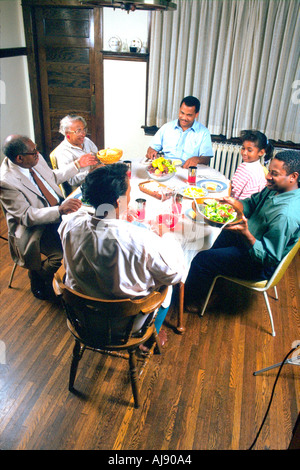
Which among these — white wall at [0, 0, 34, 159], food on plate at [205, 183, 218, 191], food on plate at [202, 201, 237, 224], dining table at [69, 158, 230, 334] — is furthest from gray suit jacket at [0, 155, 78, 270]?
white wall at [0, 0, 34, 159]

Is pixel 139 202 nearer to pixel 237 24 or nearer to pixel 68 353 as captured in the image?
pixel 68 353

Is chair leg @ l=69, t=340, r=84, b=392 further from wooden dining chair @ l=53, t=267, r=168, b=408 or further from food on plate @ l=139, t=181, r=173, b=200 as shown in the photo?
food on plate @ l=139, t=181, r=173, b=200

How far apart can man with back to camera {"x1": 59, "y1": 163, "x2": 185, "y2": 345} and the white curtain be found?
8.61 ft

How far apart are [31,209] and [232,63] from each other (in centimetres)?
269

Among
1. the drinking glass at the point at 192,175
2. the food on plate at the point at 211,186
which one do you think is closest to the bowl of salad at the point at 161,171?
the drinking glass at the point at 192,175

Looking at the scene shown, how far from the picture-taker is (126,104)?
4223mm

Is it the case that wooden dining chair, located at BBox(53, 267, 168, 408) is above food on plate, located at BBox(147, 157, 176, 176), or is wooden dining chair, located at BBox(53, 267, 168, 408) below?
below

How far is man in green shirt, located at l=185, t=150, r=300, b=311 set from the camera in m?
1.96

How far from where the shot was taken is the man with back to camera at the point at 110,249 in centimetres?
Result: 151

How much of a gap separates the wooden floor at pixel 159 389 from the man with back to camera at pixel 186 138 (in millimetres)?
1481

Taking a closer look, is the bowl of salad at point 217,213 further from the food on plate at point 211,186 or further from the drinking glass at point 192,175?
the drinking glass at point 192,175

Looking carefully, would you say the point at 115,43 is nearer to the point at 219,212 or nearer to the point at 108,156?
the point at 108,156
